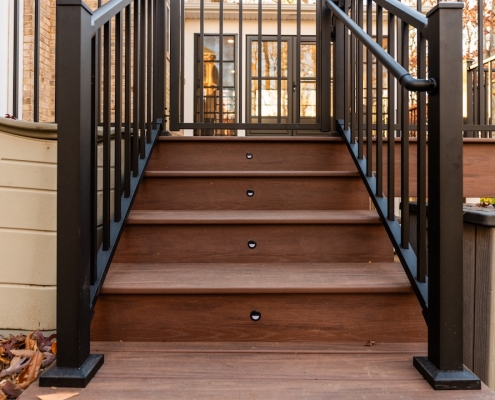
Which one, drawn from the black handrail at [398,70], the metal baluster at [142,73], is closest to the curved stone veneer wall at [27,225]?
the metal baluster at [142,73]

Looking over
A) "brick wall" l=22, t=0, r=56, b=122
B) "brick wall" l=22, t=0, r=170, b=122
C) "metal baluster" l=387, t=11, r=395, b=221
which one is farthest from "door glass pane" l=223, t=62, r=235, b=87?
"metal baluster" l=387, t=11, r=395, b=221

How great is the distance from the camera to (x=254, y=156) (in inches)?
89.3

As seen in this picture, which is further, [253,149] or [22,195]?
[253,149]

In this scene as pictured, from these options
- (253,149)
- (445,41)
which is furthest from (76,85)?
(253,149)

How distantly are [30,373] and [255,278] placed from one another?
2.43 ft

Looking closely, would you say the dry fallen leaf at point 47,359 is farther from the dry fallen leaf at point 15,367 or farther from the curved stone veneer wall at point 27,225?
the curved stone veneer wall at point 27,225

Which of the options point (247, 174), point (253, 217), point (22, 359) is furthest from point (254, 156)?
point (22, 359)

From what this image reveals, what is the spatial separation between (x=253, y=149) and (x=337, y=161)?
1.50 feet

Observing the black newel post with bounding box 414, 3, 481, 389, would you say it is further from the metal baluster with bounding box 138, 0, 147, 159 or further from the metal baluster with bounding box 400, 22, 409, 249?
the metal baluster with bounding box 138, 0, 147, 159

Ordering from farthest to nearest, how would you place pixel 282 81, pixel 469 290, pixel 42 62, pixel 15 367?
pixel 282 81
pixel 42 62
pixel 469 290
pixel 15 367

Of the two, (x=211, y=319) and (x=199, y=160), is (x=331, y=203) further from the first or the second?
(x=211, y=319)

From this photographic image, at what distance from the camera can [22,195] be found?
5.18ft

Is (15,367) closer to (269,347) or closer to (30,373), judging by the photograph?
(30,373)

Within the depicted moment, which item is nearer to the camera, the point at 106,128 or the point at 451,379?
the point at 451,379
